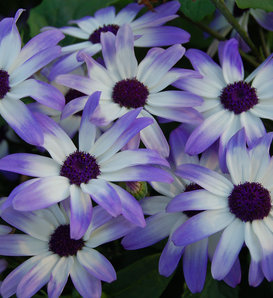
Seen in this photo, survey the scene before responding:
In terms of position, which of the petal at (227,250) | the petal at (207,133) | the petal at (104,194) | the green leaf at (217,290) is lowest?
the green leaf at (217,290)

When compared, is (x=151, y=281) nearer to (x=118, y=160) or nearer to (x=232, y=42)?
(x=118, y=160)

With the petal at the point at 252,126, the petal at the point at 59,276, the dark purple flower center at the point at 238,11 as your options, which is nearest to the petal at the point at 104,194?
the petal at the point at 59,276

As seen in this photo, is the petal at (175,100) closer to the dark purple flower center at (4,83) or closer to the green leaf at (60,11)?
the dark purple flower center at (4,83)

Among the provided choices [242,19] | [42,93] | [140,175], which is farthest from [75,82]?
[242,19]

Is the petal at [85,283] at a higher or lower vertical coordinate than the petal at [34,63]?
lower

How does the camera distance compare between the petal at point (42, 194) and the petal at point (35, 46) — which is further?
the petal at point (35, 46)

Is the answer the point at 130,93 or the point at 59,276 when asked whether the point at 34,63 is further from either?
the point at 59,276
